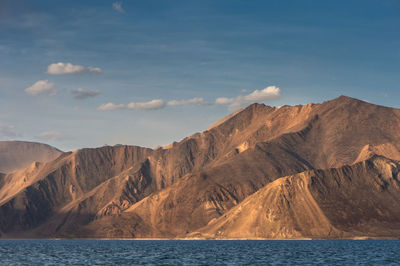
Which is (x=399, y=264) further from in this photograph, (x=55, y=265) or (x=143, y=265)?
(x=55, y=265)

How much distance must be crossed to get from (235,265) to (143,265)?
1393 centimetres

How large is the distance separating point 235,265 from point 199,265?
5422mm

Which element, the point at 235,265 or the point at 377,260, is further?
the point at 377,260

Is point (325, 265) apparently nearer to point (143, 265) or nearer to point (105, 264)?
point (143, 265)

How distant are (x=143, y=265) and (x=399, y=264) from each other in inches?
1512

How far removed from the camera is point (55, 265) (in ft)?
297

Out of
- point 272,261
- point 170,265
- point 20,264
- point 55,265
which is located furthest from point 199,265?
point 20,264

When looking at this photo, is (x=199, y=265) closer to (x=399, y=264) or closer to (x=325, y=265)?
(x=325, y=265)

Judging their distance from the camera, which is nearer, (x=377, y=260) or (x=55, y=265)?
(x=55, y=265)

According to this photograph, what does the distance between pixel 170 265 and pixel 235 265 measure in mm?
9832

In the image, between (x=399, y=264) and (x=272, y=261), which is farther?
(x=272, y=261)

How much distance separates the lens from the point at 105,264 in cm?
9331

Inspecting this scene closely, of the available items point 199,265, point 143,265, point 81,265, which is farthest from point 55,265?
point 199,265

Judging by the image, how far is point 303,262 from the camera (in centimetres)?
9369
